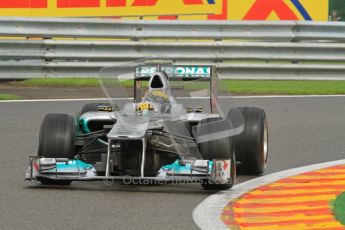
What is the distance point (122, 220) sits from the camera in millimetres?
7355

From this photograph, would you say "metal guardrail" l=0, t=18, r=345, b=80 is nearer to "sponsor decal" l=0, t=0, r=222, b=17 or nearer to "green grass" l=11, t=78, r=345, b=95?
"green grass" l=11, t=78, r=345, b=95

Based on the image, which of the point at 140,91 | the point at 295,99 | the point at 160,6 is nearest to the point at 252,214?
the point at 140,91

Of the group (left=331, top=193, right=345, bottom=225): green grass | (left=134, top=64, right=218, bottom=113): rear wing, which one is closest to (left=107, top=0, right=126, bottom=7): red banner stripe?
(left=134, top=64, right=218, bottom=113): rear wing

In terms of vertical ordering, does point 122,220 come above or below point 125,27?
below

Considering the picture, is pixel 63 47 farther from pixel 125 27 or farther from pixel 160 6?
pixel 160 6

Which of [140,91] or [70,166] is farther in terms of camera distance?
[140,91]

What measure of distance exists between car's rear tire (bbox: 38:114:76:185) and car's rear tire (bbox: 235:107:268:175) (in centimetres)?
159

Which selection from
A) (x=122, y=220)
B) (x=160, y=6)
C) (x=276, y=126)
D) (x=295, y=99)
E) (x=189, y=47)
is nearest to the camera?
(x=122, y=220)

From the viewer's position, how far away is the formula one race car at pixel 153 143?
28.2ft

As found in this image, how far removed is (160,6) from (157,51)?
2638 mm

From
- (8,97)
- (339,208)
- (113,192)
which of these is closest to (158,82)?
(113,192)

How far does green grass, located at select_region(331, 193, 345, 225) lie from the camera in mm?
7445

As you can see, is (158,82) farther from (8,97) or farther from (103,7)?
(103,7)

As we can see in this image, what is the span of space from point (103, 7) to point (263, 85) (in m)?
4.27
